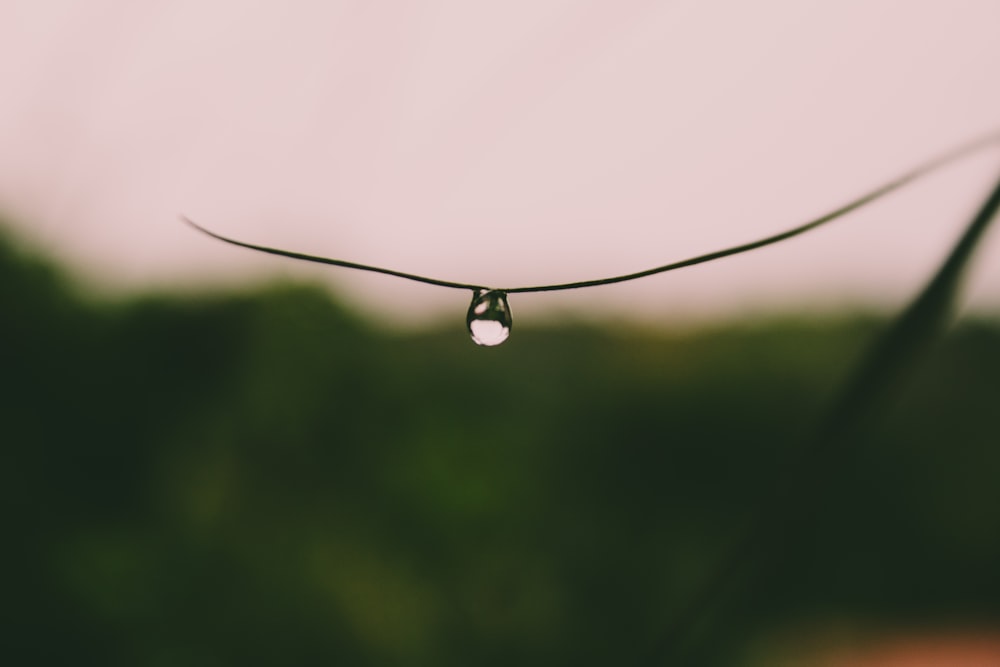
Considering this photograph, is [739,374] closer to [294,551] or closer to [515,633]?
[515,633]

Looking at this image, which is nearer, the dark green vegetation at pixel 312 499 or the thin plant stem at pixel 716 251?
the thin plant stem at pixel 716 251

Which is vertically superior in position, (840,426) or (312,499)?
(840,426)

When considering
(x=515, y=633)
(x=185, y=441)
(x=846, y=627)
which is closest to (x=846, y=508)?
(x=846, y=627)

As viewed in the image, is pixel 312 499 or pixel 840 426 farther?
pixel 312 499

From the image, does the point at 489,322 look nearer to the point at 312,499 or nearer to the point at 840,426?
the point at 840,426

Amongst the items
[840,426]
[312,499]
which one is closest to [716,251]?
[840,426]
